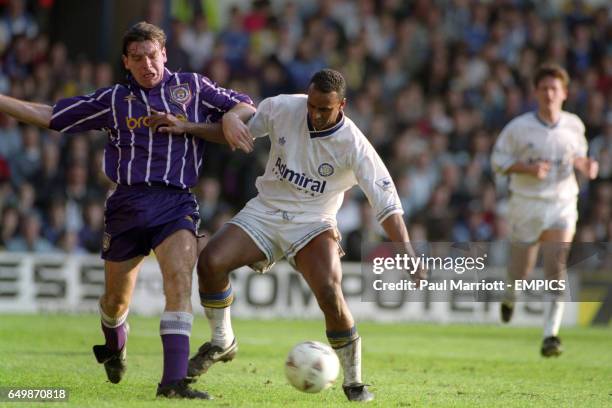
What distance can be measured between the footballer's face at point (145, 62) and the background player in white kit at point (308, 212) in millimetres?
815

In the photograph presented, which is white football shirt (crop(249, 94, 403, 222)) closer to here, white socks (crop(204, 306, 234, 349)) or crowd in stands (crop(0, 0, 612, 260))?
white socks (crop(204, 306, 234, 349))

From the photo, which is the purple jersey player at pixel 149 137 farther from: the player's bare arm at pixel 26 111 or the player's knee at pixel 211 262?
the player's knee at pixel 211 262

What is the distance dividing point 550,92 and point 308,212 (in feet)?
16.7

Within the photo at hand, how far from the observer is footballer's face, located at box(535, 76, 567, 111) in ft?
41.5

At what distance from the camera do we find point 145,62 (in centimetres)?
818

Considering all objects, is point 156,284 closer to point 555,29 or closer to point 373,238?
point 373,238

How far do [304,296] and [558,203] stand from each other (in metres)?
6.22

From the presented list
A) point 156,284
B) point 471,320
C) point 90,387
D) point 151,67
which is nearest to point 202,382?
point 90,387

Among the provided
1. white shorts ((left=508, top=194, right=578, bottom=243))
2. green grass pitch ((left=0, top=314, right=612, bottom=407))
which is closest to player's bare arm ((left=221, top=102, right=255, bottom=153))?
green grass pitch ((left=0, top=314, right=612, bottom=407))

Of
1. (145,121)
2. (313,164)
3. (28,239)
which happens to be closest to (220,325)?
(313,164)

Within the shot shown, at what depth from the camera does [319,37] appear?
69.2 feet

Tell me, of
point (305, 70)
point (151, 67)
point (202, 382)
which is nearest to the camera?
point (151, 67)

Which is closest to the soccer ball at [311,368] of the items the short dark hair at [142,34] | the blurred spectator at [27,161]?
the short dark hair at [142,34]

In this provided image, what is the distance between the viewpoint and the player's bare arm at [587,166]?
40.8 ft
